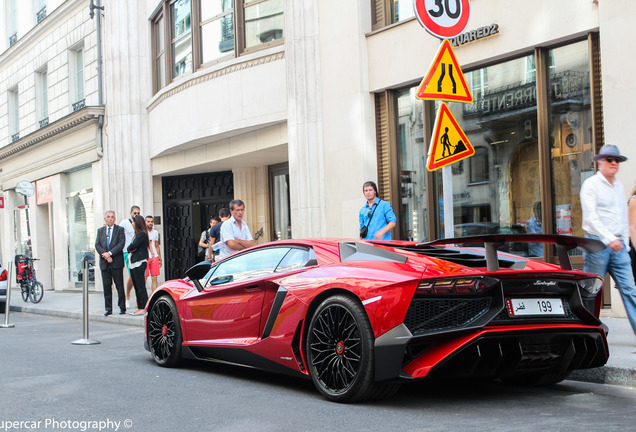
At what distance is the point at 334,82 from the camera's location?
13.4 meters

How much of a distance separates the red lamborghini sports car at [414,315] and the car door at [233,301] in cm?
2

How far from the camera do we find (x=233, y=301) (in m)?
6.52

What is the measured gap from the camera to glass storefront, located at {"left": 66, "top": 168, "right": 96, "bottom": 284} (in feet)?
74.2

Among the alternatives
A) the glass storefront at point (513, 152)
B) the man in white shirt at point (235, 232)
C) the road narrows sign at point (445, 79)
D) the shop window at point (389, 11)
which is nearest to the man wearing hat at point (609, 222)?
the road narrows sign at point (445, 79)

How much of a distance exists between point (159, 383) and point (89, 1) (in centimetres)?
1768

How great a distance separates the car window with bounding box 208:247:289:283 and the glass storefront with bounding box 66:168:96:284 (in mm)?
16232

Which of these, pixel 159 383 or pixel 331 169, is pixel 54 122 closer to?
pixel 331 169

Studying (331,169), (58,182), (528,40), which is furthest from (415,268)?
(58,182)

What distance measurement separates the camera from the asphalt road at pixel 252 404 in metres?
4.75

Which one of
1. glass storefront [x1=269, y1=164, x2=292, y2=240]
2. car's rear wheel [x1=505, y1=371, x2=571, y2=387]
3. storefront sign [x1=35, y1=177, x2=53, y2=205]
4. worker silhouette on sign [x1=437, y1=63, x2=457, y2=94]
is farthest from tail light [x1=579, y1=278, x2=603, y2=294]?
storefront sign [x1=35, y1=177, x2=53, y2=205]

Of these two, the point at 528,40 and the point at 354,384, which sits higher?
the point at 528,40

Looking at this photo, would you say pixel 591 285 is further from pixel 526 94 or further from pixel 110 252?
pixel 110 252

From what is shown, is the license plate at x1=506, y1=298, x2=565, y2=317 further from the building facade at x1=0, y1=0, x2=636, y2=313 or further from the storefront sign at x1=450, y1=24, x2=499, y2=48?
the storefront sign at x1=450, y1=24, x2=499, y2=48

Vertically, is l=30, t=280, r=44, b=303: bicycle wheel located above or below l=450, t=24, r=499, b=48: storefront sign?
below
